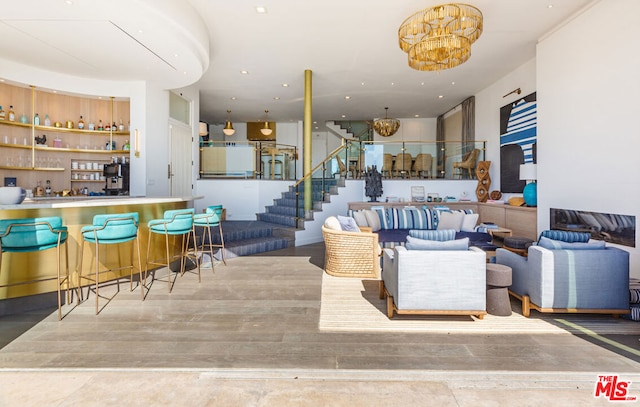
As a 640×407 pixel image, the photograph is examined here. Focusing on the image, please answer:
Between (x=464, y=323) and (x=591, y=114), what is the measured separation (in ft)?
13.8

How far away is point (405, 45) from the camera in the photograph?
525cm

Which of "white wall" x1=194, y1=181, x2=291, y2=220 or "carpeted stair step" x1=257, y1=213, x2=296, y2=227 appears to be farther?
"white wall" x1=194, y1=181, x2=291, y2=220

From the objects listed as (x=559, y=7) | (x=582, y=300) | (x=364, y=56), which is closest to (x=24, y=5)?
(x=364, y=56)

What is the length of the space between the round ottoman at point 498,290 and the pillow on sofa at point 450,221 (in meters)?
2.93

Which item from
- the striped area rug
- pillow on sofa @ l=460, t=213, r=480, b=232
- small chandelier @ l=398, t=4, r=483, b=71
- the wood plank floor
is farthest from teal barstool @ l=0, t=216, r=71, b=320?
pillow on sofa @ l=460, t=213, r=480, b=232

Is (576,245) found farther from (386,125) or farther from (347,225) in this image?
(386,125)

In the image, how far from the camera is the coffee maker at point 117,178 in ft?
23.5

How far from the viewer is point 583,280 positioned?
333 cm

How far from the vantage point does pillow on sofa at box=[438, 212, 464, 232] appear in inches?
253

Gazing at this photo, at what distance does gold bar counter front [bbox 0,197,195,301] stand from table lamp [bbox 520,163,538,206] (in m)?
6.82

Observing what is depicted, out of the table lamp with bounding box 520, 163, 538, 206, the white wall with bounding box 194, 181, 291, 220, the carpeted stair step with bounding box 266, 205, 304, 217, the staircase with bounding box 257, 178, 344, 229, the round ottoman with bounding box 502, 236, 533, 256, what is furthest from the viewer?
the white wall with bounding box 194, 181, 291, 220

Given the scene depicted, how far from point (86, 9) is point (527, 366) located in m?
6.18

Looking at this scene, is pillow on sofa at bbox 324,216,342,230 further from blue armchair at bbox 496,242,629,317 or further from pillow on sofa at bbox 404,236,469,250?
blue armchair at bbox 496,242,629,317

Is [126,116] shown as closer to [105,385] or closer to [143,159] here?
[143,159]
